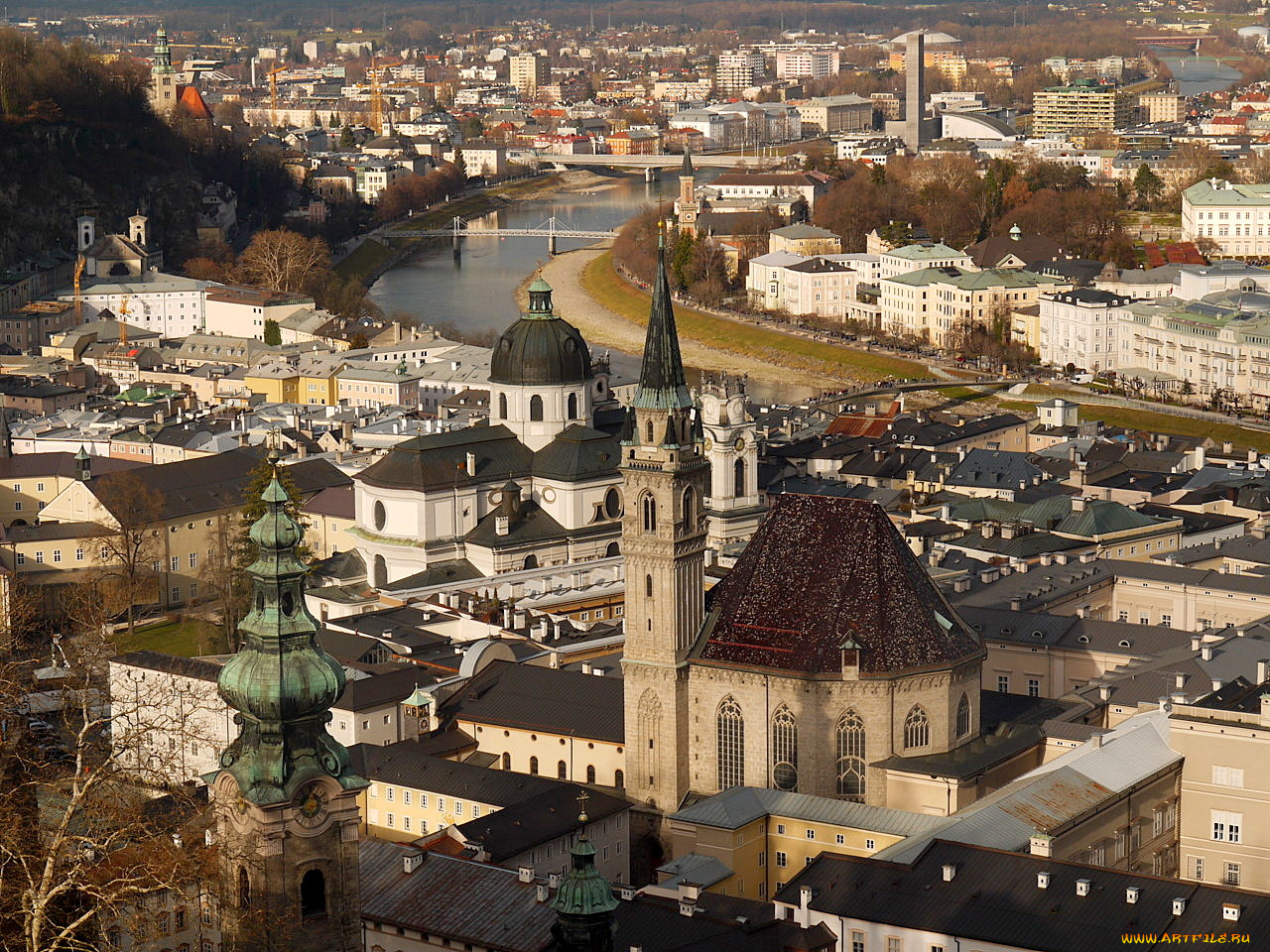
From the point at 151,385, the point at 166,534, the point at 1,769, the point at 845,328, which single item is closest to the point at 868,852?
the point at 1,769

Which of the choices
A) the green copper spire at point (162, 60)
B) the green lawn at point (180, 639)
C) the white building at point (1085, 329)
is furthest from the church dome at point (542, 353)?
the green copper spire at point (162, 60)

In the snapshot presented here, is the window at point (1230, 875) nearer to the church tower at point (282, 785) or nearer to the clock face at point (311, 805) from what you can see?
the church tower at point (282, 785)

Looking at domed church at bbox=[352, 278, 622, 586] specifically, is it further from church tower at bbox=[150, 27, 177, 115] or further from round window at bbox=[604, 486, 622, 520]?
church tower at bbox=[150, 27, 177, 115]

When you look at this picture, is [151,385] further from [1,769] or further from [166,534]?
[1,769]

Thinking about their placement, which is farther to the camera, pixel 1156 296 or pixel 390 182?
pixel 390 182

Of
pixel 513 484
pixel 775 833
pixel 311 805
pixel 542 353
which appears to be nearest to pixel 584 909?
pixel 311 805

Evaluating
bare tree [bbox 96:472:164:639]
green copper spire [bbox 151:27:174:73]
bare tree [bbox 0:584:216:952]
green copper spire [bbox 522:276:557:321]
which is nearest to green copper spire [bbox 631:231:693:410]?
green copper spire [bbox 522:276:557:321]
